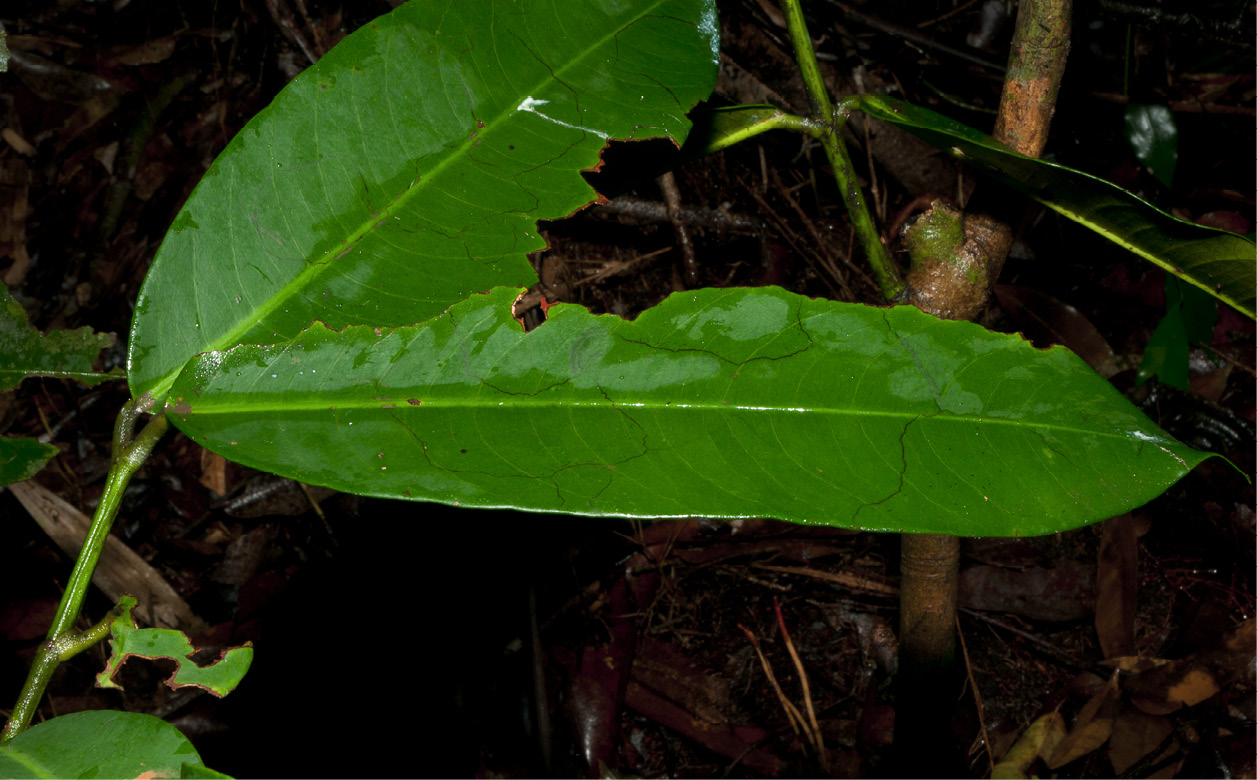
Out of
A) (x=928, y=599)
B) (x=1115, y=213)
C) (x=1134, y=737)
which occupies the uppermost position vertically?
(x=1115, y=213)

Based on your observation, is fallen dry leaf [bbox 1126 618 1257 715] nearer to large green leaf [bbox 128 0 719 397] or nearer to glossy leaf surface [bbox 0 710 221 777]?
large green leaf [bbox 128 0 719 397]

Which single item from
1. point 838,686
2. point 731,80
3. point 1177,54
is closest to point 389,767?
point 838,686

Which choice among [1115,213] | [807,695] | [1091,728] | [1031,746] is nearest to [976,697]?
[1031,746]

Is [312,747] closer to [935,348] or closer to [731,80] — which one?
[935,348]

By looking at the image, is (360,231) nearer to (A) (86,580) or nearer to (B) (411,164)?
(B) (411,164)

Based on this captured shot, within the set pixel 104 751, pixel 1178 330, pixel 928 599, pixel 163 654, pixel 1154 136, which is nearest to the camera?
pixel 104 751

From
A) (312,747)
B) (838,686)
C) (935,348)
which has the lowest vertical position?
(838,686)

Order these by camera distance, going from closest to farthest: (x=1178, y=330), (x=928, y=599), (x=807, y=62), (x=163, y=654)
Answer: (x=163, y=654) → (x=807, y=62) → (x=928, y=599) → (x=1178, y=330)

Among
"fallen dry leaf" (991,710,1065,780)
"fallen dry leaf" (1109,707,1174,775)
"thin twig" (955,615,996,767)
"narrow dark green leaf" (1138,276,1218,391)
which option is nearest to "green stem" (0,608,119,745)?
"thin twig" (955,615,996,767)
